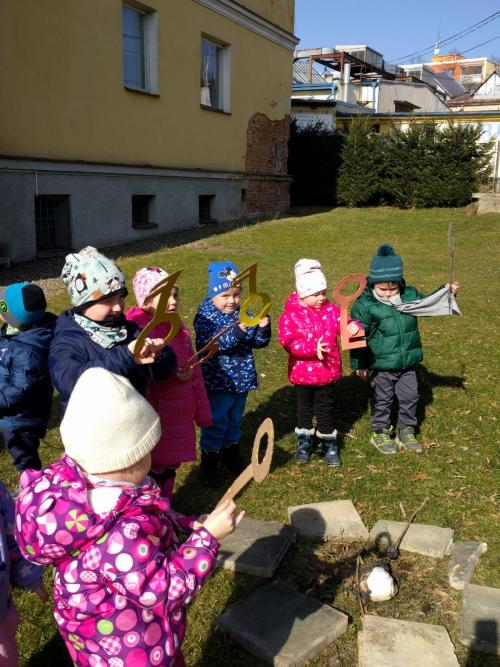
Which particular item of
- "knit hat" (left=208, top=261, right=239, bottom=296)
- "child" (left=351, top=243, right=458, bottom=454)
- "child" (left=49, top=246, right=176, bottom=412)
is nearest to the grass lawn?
"child" (left=351, top=243, right=458, bottom=454)

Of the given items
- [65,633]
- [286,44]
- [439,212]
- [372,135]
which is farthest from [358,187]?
[65,633]

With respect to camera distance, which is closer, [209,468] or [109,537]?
[109,537]

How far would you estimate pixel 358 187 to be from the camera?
20.3 meters

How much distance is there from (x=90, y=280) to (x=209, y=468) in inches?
75.4

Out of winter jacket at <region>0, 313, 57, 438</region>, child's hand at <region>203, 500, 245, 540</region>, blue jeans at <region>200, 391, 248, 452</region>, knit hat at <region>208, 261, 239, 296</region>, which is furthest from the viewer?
blue jeans at <region>200, 391, 248, 452</region>

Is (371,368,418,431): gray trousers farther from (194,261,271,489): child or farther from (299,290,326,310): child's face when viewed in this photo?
(194,261,271,489): child

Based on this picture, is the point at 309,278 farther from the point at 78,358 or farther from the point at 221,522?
the point at 221,522

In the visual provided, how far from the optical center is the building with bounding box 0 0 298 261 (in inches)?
435

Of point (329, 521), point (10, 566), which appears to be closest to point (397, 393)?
point (329, 521)

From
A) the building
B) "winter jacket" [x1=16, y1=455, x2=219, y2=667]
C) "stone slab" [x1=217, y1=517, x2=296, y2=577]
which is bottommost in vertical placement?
"stone slab" [x1=217, y1=517, x2=296, y2=577]

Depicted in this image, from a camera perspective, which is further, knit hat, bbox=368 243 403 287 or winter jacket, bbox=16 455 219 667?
knit hat, bbox=368 243 403 287

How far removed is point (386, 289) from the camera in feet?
16.0

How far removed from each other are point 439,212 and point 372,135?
378 cm

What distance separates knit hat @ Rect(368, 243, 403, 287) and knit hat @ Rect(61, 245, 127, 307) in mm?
2346
